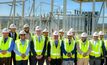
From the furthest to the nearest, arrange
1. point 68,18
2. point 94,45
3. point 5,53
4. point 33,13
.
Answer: point 33,13 < point 68,18 < point 94,45 < point 5,53

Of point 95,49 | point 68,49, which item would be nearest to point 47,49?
point 68,49

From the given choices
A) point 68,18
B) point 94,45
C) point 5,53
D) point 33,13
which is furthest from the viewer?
point 33,13

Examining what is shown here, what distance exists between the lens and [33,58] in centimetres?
1487

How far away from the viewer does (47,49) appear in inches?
594

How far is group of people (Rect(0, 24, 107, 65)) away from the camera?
1442cm

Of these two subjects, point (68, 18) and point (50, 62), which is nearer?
point (50, 62)

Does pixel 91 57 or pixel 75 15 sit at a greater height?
pixel 75 15

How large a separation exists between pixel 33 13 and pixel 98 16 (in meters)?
3.90

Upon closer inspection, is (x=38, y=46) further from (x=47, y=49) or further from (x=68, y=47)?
(x=68, y=47)

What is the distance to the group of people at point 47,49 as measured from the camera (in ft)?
47.3

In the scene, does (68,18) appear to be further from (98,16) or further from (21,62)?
(21,62)

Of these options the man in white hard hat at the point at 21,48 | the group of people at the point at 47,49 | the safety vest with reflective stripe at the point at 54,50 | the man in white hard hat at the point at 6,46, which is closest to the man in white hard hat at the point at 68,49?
the group of people at the point at 47,49

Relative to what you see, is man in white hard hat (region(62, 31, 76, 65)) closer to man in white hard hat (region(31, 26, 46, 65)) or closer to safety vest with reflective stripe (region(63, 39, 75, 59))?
safety vest with reflective stripe (region(63, 39, 75, 59))

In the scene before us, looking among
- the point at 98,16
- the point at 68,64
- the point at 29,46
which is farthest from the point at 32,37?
the point at 98,16
